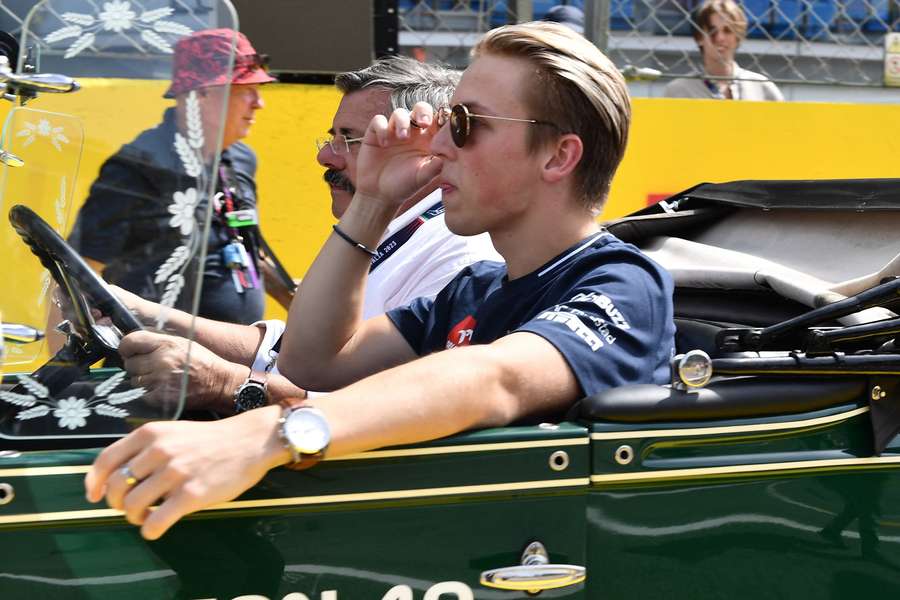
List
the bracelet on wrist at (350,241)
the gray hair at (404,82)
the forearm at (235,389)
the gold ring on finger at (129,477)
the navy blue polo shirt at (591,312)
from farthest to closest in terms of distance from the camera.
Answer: the gray hair at (404,82)
the bracelet on wrist at (350,241)
the forearm at (235,389)
the navy blue polo shirt at (591,312)
the gold ring on finger at (129,477)

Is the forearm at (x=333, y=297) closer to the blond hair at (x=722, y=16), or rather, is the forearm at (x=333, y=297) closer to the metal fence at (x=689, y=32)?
the metal fence at (x=689, y=32)

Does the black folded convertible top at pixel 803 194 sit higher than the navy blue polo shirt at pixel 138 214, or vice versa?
the navy blue polo shirt at pixel 138 214

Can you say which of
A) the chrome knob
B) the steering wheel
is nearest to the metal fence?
A: the steering wheel

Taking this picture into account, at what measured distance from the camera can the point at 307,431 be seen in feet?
4.53

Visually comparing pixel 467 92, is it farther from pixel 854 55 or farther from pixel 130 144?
pixel 854 55

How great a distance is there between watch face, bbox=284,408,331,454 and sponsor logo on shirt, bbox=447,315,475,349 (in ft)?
2.14

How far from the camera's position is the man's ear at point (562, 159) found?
6.42 feet

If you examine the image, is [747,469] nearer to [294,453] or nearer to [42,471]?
[294,453]

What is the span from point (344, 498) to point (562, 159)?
813mm

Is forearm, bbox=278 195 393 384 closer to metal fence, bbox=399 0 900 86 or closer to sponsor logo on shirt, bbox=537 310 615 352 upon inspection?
sponsor logo on shirt, bbox=537 310 615 352

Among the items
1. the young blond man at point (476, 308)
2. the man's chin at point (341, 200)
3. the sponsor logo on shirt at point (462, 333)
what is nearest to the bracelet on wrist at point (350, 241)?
the young blond man at point (476, 308)

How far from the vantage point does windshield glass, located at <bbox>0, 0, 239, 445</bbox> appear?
147 cm

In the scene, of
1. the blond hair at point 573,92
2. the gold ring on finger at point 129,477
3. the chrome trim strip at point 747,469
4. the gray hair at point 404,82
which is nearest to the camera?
the gold ring on finger at point 129,477

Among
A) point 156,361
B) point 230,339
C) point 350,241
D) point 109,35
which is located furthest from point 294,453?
point 230,339
